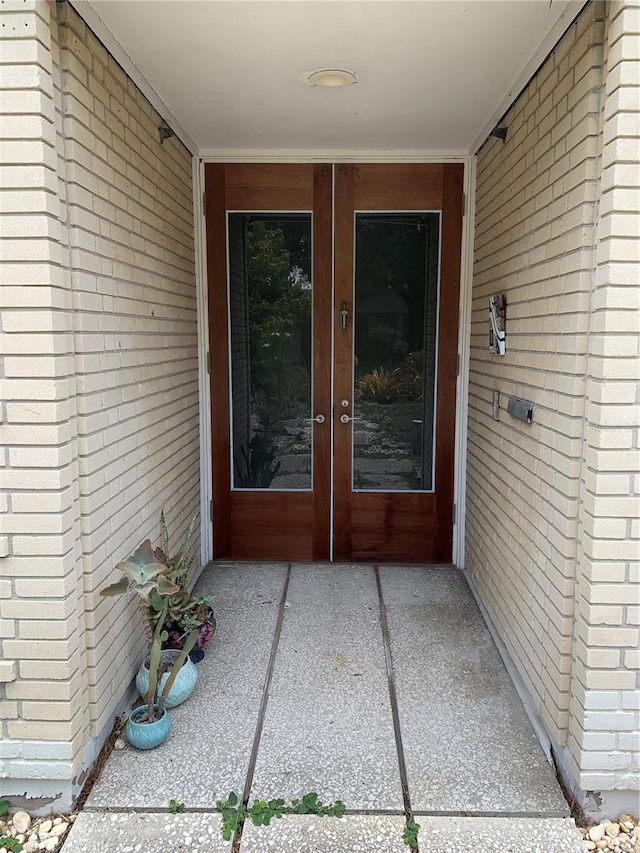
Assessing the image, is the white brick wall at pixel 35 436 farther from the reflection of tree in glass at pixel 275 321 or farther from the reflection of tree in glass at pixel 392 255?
the reflection of tree in glass at pixel 392 255

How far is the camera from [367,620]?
303cm

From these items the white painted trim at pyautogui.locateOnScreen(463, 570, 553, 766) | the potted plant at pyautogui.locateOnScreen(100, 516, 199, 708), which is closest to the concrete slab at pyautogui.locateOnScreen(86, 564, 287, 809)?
the potted plant at pyautogui.locateOnScreen(100, 516, 199, 708)

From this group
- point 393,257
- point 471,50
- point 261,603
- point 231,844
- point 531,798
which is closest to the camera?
point 231,844

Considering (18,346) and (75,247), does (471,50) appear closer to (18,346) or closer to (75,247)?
(75,247)

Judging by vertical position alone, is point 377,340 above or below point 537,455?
above

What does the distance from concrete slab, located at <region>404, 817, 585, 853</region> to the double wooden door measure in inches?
79.9

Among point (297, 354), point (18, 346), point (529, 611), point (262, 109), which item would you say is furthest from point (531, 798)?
point (262, 109)

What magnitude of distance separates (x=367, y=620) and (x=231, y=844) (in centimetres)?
143

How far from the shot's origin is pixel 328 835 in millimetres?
1734

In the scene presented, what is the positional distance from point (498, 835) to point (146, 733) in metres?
1.20

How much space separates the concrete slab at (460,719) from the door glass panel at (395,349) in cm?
85

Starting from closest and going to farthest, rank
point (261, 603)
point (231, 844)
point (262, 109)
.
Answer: point (231, 844), point (262, 109), point (261, 603)

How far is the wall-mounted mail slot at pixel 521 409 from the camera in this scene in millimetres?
2324

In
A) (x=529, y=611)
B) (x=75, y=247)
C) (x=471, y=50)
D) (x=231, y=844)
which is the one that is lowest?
(x=231, y=844)
